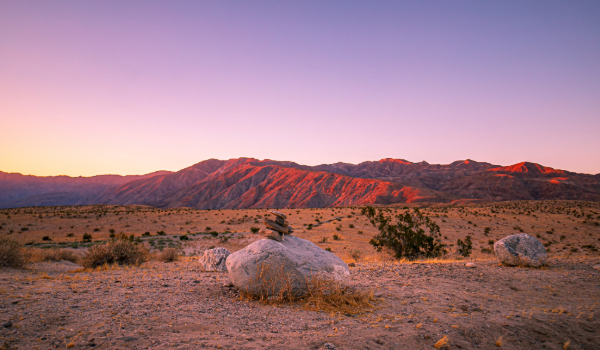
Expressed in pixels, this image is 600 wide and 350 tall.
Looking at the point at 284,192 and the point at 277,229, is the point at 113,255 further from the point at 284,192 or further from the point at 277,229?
the point at 284,192

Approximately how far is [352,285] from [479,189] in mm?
132616

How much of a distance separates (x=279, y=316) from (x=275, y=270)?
4.03 feet

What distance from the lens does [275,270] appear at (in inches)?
278

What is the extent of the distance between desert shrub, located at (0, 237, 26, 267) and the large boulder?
9536 mm

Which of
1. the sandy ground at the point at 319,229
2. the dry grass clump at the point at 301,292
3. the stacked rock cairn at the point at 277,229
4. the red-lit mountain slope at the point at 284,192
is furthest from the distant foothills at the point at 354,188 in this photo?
the dry grass clump at the point at 301,292

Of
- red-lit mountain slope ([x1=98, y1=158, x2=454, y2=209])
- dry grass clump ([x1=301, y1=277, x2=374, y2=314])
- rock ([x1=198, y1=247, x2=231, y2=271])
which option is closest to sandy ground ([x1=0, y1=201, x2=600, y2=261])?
rock ([x1=198, y1=247, x2=231, y2=271])

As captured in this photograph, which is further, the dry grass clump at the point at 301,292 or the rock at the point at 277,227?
the rock at the point at 277,227

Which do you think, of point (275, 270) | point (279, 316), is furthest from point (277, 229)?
point (279, 316)

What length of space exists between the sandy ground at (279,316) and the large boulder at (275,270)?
477mm

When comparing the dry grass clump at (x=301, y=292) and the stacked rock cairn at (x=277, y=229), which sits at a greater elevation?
the stacked rock cairn at (x=277, y=229)

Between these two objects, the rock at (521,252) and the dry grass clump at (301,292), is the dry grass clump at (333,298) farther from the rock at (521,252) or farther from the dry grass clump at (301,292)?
the rock at (521,252)

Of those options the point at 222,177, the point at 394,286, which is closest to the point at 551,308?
the point at 394,286

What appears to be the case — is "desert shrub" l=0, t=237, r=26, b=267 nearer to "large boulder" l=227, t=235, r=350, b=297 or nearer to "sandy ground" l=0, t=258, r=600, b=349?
"sandy ground" l=0, t=258, r=600, b=349

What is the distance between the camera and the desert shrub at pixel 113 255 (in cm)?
1230
